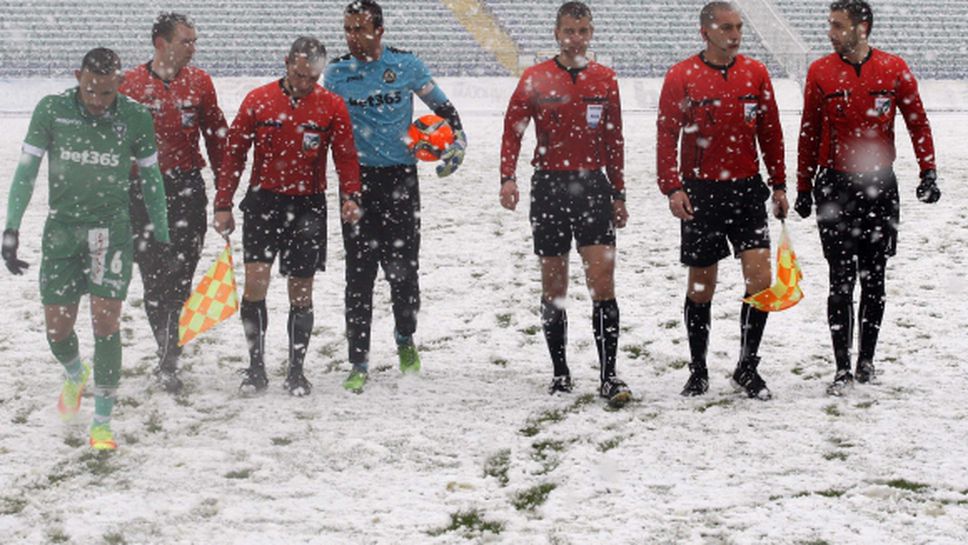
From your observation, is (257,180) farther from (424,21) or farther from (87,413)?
(424,21)

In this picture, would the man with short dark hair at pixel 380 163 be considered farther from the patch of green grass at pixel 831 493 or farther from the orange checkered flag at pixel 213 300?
the patch of green grass at pixel 831 493

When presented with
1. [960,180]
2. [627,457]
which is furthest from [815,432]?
[960,180]

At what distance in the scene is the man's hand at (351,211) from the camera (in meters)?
4.96

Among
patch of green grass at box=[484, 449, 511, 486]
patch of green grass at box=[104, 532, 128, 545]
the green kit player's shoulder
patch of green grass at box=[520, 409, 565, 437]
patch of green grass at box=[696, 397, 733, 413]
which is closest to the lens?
patch of green grass at box=[104, 532, 128, 545]

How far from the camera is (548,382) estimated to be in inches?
210

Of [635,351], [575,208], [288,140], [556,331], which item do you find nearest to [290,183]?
[288,140]

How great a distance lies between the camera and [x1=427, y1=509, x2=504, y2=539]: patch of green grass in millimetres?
3500

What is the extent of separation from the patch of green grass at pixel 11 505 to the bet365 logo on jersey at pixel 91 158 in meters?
1.43

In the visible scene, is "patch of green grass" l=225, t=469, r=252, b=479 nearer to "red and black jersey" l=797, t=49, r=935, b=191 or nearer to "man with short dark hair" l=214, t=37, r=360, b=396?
"man with short dark hair" l=214, t=37, r=360, b=396

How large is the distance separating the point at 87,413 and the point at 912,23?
97.2ft

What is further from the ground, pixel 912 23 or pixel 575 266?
pixel 912 23

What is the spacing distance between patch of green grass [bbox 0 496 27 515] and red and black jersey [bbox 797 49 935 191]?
3.82 metres

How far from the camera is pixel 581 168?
4918mm

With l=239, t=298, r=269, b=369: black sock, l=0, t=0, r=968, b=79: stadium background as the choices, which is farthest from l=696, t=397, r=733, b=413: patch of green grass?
l=0, t=0, r=968, b=79: stadium background
